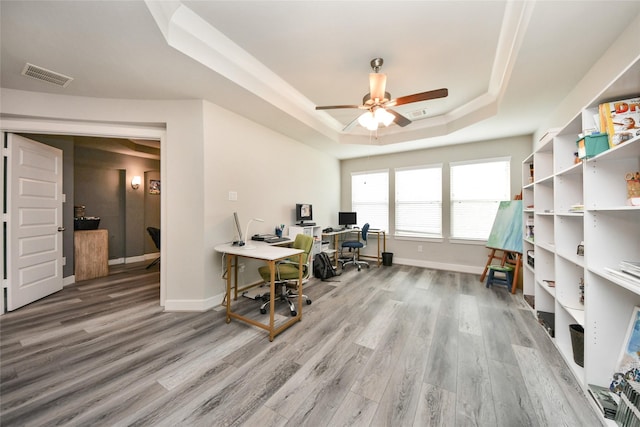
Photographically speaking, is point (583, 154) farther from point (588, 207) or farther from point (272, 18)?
point (272, 18)

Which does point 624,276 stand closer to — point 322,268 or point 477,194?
point 322,268

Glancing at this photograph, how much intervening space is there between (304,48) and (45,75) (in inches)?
103

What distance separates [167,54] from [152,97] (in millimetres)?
1037

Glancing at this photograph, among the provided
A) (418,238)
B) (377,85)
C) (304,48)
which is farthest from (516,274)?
(304,48)

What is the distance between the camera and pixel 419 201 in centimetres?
520

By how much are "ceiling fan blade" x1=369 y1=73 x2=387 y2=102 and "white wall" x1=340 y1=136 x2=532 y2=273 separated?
3.16m

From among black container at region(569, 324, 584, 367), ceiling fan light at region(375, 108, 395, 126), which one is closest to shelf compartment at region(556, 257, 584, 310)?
black container at region(569, 324, 584, 367)

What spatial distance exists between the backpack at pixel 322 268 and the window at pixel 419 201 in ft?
6.80

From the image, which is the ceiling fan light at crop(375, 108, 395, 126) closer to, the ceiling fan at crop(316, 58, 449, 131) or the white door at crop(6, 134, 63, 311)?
the ceiling fan at crop(316, 58, 449, 131)

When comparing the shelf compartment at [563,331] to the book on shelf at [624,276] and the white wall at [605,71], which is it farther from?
the white wall at [605,71]

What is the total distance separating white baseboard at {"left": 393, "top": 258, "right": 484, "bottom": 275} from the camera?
4559 millimetres

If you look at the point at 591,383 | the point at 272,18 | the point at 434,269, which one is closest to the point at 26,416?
the point at 272,18

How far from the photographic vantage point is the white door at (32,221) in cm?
282

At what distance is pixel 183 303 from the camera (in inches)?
114
